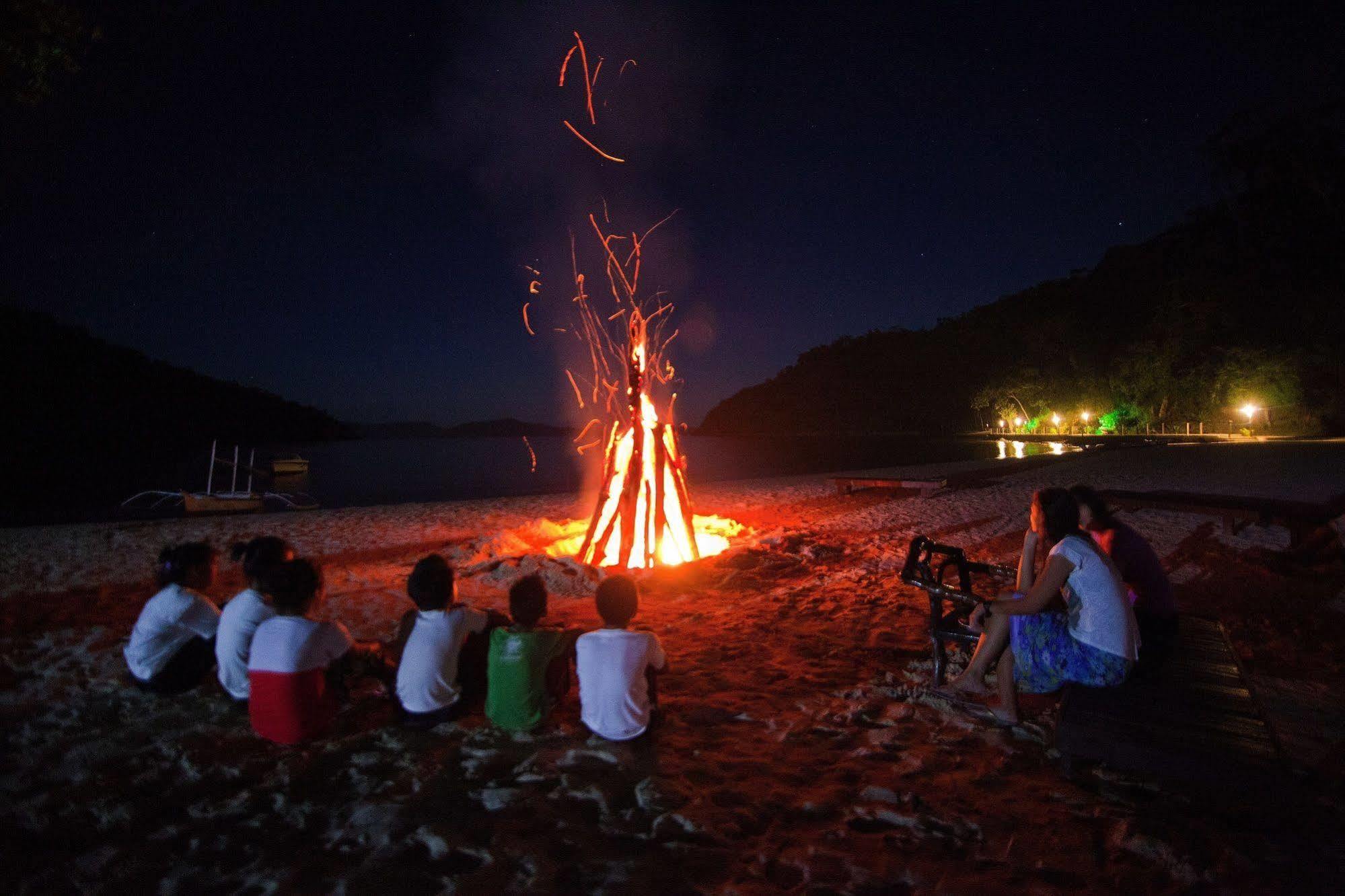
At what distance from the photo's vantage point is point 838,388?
133750 mm

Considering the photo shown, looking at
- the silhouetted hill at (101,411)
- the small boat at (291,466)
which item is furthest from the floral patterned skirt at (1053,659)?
the silhouetted hill at (101,411)

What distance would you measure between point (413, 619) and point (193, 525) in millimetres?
12559

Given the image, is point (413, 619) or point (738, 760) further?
point (413, 619)

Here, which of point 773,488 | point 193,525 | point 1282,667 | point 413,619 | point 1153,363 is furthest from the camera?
point 1153,363

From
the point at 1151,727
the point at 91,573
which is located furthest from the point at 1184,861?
the point at 91,573

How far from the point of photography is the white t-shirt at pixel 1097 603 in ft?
10.8

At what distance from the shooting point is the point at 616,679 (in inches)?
138

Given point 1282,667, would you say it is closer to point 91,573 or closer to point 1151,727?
point 1151,727

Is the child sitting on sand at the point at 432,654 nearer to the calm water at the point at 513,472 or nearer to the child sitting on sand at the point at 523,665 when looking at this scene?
the child sitting on sand at the point at 523,665

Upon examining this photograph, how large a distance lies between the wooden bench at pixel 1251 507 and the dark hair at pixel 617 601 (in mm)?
8093

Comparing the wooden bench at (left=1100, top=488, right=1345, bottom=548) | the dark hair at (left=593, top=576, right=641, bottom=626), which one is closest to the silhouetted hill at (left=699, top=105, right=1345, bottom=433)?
the wooden bench at (left=1100, top=488, right=1345, bottom=548)

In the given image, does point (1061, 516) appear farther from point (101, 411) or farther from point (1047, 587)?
point (101, 411)

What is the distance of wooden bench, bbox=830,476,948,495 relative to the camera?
52.6 feet

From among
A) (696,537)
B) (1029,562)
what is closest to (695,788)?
(1029,562)
